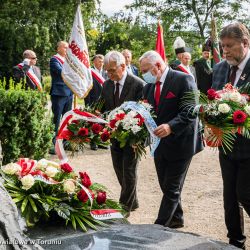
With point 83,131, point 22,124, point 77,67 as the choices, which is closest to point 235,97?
point 83,131

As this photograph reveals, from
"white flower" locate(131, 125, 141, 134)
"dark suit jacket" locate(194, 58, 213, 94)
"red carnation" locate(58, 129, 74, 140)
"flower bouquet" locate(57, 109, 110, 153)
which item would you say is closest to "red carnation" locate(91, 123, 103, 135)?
"flower bouquet" locate(57, 109, 110, 153)

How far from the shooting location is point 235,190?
4.14 m

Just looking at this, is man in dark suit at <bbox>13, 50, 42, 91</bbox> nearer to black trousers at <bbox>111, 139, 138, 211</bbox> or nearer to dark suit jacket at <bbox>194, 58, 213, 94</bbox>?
dark suit jacket at <bbox>194, 58, 213, 94</bbox>

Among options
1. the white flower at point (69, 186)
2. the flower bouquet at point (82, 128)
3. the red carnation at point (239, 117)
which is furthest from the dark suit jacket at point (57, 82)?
the red carnation at point (239, 117)

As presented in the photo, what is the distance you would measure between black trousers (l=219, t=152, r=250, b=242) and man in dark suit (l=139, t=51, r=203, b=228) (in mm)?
583

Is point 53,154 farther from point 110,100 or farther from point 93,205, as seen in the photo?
point 93,205

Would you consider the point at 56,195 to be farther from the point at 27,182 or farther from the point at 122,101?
the point at 122,101

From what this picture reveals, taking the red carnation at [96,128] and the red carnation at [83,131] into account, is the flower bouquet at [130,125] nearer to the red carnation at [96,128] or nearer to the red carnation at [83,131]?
the red carnation at [96,128]

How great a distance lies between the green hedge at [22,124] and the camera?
702 cm

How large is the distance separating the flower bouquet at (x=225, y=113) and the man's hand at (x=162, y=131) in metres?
0.53

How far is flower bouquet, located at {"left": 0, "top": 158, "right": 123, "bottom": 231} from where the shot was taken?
3.34 metres

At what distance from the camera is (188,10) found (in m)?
34.1

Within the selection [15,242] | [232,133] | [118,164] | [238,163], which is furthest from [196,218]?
[15,242]

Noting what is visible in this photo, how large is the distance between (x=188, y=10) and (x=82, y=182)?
104 ft
